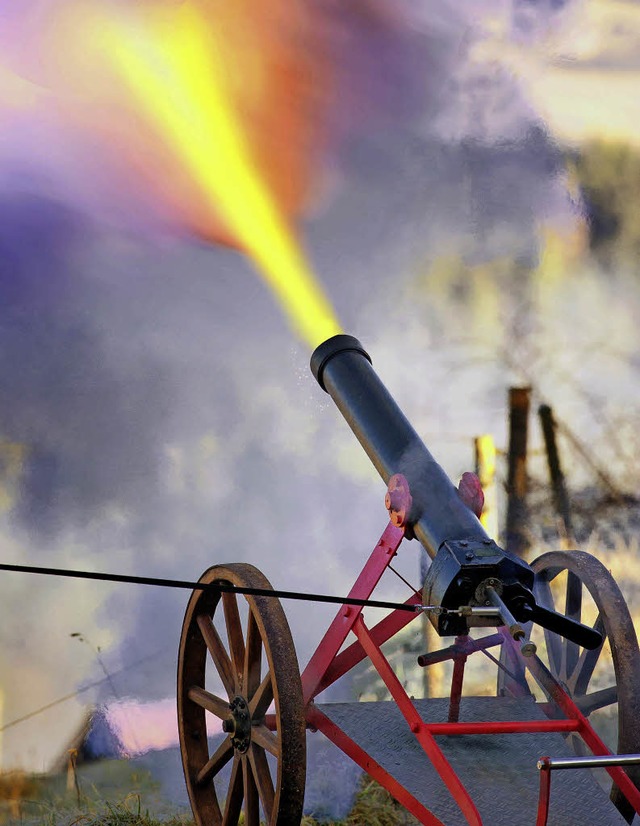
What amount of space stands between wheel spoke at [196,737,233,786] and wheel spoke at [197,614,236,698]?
174 millimetres

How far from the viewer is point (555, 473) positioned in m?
6.33

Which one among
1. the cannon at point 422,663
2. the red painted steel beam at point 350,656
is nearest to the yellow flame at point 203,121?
the cannon at point 422,663

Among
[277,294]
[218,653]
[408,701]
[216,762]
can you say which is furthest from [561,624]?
[277,294]

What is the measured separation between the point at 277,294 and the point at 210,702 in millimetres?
3024

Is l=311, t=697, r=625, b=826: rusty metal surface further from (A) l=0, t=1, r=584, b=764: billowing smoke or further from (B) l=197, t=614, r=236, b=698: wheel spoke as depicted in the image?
(A) l=0, t=1, r=584, b=764: billowing smoke

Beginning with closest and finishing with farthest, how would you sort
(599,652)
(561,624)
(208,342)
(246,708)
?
(561,624), (246,708), (599,652), (208,342)

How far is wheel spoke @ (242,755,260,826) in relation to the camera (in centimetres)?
342

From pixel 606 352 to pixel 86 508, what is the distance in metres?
3.12

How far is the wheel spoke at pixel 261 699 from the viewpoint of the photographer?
3365 mm

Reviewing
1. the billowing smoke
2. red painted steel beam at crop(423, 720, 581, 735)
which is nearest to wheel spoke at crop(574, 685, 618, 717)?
red painted steel beam at crop(423, 720, 581, 735)

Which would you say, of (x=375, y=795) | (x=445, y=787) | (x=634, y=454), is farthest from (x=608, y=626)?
(x=634, y=454)

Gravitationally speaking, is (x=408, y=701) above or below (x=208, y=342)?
below

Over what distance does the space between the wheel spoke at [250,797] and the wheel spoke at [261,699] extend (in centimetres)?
15

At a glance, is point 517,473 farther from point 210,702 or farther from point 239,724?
point 239,724
